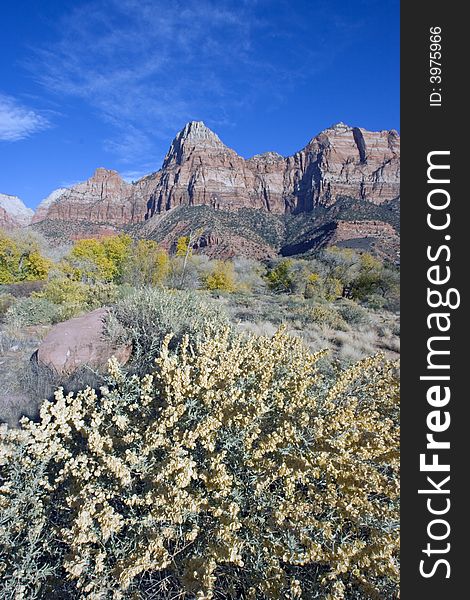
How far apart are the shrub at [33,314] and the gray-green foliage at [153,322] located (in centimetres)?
430

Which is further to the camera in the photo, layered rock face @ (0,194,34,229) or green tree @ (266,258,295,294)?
layered rock face @ (0,194,34,229)

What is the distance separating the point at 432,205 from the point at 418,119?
55cm

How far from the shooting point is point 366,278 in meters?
22.4

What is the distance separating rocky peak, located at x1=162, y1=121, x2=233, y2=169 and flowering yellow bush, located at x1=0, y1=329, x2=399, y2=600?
451 feet

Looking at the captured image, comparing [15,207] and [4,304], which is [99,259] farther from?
[15,207]

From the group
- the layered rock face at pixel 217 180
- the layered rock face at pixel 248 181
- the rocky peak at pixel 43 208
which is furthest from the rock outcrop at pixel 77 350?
the rocky peak at pixel 43 208

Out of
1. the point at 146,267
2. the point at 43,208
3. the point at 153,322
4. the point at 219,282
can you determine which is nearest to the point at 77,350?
the point at 153,322

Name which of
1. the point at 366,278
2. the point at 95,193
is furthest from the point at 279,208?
the point at 366,278

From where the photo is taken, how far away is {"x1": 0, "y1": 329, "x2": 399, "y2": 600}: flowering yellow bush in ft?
6.59

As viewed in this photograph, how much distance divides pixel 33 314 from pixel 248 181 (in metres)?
117

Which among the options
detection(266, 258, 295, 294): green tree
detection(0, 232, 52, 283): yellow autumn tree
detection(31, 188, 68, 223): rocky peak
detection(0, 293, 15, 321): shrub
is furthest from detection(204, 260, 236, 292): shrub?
detection(31, 188, 68, 223): rocky peak

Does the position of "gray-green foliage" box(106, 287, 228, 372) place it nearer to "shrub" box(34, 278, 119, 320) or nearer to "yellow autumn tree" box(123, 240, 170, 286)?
"shrub" box(34, 278, 119, 320)

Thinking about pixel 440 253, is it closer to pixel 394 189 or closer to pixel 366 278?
pixel 366 278

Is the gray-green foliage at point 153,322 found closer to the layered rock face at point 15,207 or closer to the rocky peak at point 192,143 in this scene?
the rocky peak at point 192,143
